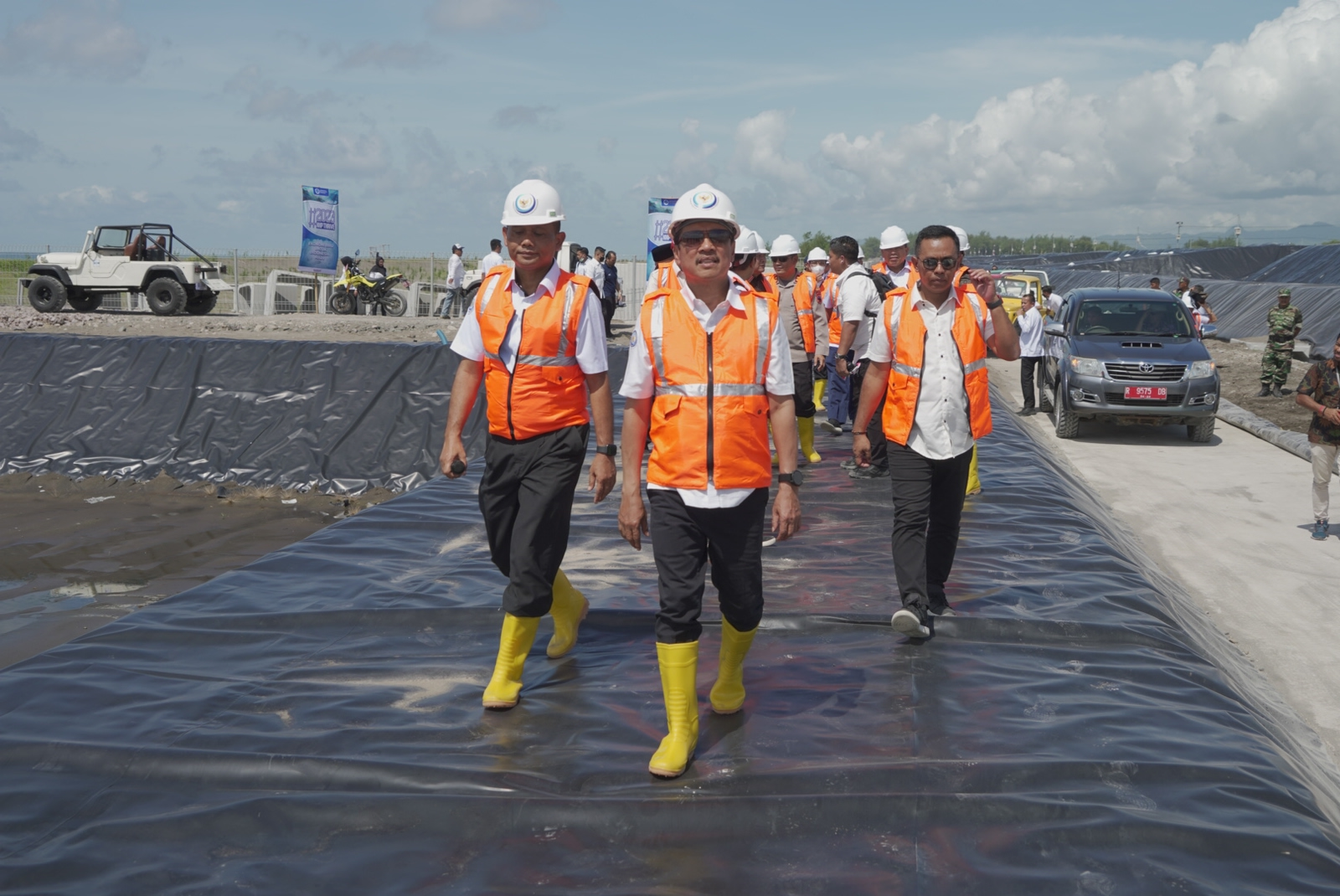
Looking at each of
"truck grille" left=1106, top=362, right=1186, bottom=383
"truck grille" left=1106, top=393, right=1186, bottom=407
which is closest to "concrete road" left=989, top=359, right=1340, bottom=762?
"truck grille" left=1106, top=393, right=1186, bottom=407

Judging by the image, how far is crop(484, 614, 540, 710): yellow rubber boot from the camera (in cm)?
442

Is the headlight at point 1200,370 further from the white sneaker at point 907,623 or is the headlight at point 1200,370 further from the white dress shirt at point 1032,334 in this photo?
the white sneaker at point 907,623

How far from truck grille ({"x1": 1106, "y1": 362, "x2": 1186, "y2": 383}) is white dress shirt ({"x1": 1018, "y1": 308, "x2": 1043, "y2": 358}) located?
8.19 feet

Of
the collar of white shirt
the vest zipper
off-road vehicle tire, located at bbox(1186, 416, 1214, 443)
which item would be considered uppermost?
the collar of white shirt

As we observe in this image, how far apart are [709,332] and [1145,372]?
11.5 meters

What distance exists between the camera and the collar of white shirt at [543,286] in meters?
4.53

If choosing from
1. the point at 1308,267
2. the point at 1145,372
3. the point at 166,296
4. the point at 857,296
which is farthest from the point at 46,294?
the point at 1308,267

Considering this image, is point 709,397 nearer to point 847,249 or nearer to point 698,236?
point 698,236

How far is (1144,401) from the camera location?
13.9 m

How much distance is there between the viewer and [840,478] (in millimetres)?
9273

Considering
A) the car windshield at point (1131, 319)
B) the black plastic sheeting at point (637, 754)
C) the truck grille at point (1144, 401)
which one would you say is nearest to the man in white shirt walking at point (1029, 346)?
the car windshield at point (1131, 319)

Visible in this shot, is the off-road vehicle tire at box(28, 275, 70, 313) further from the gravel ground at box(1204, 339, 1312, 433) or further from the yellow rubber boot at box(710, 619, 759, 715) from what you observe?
the yellow rubber boot at box(710, 619, 759, 715)

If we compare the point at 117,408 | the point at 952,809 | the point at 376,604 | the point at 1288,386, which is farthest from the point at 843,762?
the point at 1288,386

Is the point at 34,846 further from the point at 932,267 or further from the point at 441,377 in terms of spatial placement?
the point at 441,377
